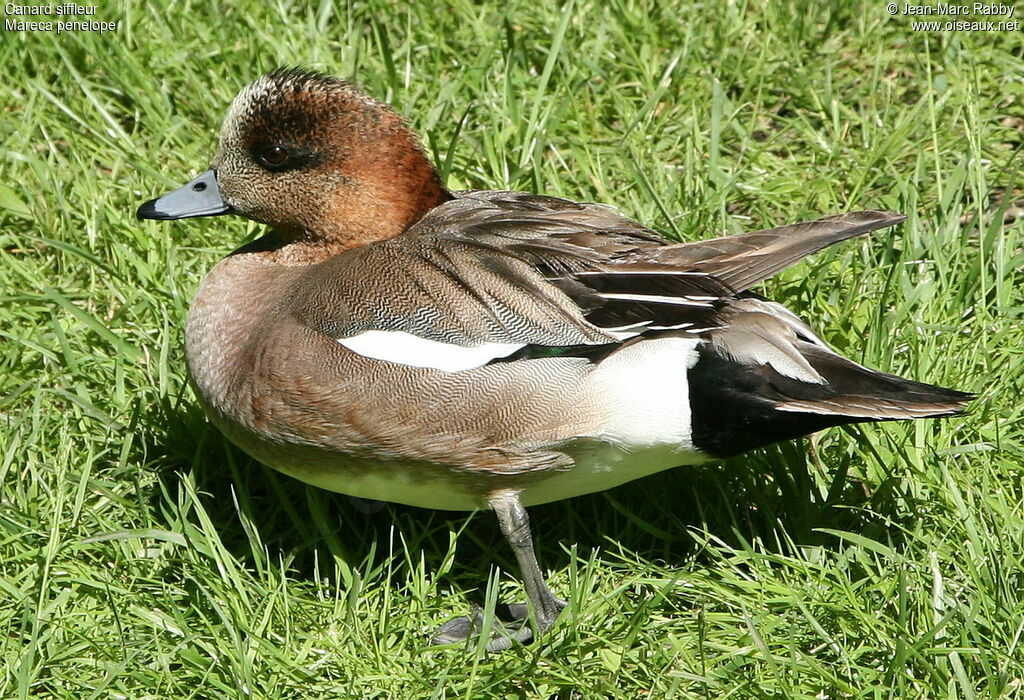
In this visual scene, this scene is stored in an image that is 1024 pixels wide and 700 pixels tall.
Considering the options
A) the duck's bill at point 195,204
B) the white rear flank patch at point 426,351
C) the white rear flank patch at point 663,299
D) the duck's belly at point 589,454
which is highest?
the duck's bill at point 195,204

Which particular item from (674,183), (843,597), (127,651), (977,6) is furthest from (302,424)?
(977,6)

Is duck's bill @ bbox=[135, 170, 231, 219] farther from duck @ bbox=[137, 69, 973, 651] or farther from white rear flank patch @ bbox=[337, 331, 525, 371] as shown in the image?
white rear flank patch @ bbox=[337, 331, 525, 371]

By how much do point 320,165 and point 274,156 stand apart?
0.39 ft

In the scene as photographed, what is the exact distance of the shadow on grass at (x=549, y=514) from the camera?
10.1 feet

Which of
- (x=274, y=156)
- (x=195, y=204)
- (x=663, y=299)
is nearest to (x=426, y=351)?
(x=663, y=299)

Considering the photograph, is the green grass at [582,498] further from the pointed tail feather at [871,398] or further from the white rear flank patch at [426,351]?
the white rear flank patch at [426,351]

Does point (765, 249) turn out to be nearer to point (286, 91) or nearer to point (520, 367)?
point (520, 367)

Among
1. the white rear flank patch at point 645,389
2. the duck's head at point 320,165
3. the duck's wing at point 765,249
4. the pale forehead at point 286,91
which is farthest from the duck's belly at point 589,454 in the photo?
the pale forehead at point 286,91

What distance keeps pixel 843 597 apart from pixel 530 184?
1.72m

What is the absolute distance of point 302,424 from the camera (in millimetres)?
2791

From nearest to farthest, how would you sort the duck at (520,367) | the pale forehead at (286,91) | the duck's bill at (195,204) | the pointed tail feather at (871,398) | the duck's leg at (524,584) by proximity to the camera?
the pointed tail feather at (871,398)
the duck at (520,367)
the duck's leg at (524,584)
the pale forehead at (286,91)
the duck's bill at (195,204)

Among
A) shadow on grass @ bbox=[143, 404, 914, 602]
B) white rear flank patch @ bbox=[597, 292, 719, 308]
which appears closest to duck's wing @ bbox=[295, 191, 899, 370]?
white rear flank patch @ bbox=[597, 292, 719, 308]

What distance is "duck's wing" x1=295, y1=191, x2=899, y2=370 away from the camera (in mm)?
2740

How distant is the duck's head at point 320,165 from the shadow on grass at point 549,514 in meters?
0.64
